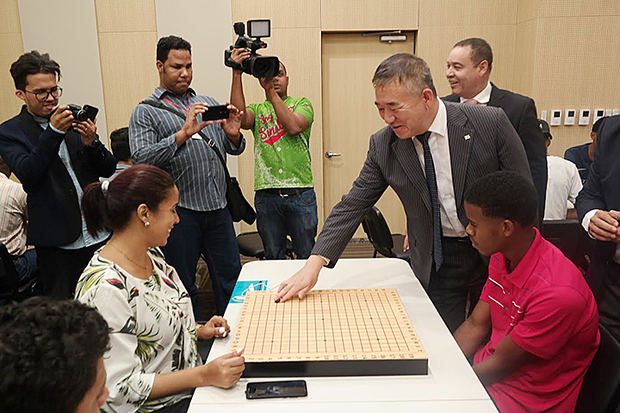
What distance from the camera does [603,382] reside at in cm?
126

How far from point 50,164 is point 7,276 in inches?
24.7

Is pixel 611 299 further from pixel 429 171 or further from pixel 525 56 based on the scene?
pixel 525 56

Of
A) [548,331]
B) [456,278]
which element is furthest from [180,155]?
[548,331]

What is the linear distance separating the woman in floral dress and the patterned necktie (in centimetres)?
87

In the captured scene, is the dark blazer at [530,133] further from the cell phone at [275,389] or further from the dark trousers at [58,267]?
the dark trousers at [58,267]

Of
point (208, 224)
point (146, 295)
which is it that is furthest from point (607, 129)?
point (208, 224)

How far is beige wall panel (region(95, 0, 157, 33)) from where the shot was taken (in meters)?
4.76

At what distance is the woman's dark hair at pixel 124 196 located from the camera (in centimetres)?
150

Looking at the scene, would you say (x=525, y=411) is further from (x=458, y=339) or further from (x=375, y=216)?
(x=375, y=216)

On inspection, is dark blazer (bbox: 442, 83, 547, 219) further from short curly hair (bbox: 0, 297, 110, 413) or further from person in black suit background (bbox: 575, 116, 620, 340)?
short curly hair (bbox: 0, 297, 110, 413)

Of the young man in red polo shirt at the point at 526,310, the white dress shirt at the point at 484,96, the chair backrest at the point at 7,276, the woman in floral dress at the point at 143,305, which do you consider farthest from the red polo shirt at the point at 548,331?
the chair backrest at the point at 7,276

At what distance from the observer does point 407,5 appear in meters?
4.88

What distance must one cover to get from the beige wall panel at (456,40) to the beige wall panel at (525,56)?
0.20 ft

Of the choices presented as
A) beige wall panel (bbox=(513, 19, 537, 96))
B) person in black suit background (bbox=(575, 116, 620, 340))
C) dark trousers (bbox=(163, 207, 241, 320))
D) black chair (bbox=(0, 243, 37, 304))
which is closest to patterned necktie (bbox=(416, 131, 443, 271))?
person in black suit background (bbox=(575, 116, 620, 340))
